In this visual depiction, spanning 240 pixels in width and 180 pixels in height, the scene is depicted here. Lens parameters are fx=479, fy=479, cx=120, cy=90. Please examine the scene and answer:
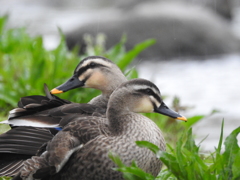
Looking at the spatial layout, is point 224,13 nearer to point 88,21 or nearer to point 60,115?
point 88,21

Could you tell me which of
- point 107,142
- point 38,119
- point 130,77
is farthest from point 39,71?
point 107,142

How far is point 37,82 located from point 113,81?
190 centimetres

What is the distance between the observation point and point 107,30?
13.8 meters

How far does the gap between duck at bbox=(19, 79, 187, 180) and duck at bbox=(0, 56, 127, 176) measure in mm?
128

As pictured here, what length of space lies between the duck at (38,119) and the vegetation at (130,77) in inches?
22.0

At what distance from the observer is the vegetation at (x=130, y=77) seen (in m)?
2.86

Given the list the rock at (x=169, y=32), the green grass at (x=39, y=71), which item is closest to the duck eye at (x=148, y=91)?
the green grass at (x=39, y=71)

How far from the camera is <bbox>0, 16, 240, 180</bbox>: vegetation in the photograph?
2.86 metres

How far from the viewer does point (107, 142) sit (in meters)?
2.95

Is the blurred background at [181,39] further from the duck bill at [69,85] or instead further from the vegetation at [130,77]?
the duck bill at [69,85]

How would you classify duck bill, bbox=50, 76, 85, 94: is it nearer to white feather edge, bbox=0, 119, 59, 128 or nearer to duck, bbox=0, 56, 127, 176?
duck, bbox=0, 56, 127, 176

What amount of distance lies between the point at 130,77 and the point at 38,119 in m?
2.45

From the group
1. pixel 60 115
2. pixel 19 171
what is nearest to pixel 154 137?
pixel 60 115

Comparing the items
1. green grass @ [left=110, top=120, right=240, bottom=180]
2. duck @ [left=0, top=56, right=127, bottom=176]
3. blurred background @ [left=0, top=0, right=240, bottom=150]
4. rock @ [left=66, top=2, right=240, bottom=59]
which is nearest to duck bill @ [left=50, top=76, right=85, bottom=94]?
duck @ [left=0, top=56, right=127, bottom=176]
